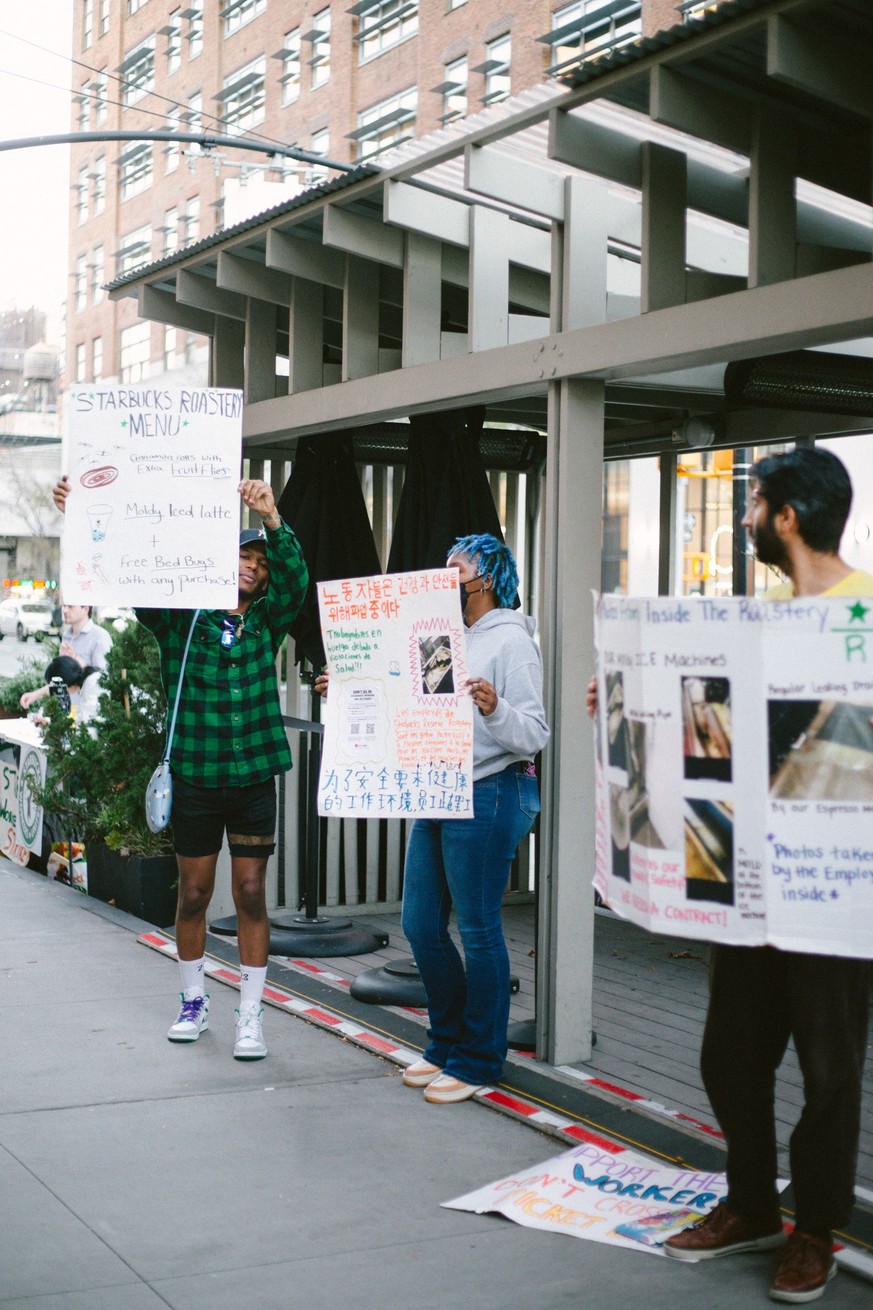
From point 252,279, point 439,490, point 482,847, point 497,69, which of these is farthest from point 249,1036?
point 497,69

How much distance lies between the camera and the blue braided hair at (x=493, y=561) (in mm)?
5332

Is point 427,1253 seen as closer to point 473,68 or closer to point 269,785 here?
point 269,785

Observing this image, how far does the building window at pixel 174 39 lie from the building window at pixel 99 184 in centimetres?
670

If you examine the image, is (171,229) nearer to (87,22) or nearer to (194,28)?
(194,28)

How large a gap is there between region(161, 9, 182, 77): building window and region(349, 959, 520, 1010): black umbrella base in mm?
47870

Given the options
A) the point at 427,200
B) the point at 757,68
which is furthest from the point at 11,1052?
the point at 757,68

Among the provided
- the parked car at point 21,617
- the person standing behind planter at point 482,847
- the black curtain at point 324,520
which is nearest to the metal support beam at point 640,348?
the black curtain at point 324,520

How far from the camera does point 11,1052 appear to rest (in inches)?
225

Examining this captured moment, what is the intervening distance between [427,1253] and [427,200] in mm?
4155

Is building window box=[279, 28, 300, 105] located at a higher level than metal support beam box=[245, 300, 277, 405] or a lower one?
higher

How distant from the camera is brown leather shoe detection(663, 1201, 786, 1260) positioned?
12.8 feet

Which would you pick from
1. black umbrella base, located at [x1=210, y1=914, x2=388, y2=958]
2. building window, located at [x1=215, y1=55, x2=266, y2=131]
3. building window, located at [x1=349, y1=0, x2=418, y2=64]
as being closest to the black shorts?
black umbrella base, located at [x1=210, y1=914, x2=388, y2=958]

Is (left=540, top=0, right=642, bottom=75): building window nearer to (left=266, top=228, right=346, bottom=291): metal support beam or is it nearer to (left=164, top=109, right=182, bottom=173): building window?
(left=266, top=228, right=346, bottom=291): metal support beam

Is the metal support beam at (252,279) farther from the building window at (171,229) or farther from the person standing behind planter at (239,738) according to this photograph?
the building window at (171,229)
